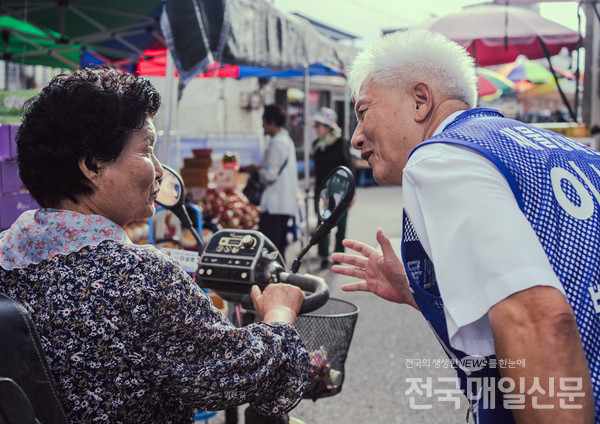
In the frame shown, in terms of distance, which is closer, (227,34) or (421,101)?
(421,101)

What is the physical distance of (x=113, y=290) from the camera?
1201 mm

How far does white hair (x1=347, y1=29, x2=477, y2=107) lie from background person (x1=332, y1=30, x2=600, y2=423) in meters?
0.12

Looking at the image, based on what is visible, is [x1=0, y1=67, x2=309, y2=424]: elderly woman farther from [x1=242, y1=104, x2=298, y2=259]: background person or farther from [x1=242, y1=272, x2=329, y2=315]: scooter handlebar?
[x1=242, y1=104, x2=298, y2=259]: background person

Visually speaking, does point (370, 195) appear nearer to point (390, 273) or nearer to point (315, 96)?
point (315, 96)

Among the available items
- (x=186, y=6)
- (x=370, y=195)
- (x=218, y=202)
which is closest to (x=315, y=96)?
(x=370, y=195)

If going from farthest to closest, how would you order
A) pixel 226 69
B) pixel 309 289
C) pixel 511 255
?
pixel 226 69
pixel 309 289
pixel 511 255

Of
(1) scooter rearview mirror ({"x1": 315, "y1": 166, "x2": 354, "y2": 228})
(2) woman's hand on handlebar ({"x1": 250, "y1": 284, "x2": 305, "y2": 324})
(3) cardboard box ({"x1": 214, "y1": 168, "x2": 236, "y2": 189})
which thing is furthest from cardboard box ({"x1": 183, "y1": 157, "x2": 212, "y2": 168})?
(2) woman's hand on handlebar ({"x1": 250, "y1": 284, "x2": 305, "y2": 324})

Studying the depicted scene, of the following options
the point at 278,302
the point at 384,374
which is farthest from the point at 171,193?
the point at 384,374

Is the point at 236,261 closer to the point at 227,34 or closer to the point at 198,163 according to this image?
the point at 227,34

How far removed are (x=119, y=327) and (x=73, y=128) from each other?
47 cm

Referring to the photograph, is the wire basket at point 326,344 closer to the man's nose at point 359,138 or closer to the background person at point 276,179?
the man's nose at point 359,138

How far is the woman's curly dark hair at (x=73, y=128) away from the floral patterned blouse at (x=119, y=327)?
3.1 inches

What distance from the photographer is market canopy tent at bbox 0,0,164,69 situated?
577 centimetres

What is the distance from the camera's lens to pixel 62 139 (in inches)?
51.4
